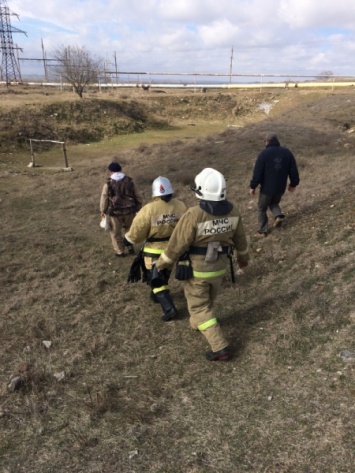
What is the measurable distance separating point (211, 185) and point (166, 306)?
172 cm

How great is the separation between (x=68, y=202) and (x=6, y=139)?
48.0 feet

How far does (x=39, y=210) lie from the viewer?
33.0ft

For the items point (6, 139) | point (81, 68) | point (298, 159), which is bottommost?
point (6, 139)

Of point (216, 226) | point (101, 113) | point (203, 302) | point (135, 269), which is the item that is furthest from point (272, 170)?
point (101, 113)

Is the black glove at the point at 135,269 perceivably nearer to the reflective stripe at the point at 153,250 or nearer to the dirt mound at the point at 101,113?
the reflective stripe at the point at 153,250

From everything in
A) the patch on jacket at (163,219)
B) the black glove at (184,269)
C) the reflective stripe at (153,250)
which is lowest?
the reflective stripe at (153,250)

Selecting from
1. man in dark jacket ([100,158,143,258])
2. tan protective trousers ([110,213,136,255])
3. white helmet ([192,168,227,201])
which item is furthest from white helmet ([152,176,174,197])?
tan protective trousers ([110,213,136,255])

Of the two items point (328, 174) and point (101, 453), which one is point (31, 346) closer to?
point (101, 453)

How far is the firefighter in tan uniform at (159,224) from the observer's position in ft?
14.2

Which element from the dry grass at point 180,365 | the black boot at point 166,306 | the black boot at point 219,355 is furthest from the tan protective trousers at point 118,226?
the black boot at point 219,355

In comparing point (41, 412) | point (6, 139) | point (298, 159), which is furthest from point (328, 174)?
point (6, 139)

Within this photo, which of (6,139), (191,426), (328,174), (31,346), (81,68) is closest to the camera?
(191,426)

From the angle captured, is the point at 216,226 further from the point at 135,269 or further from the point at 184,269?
the point at 135,269

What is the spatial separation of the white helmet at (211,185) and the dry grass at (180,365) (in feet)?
4.92
